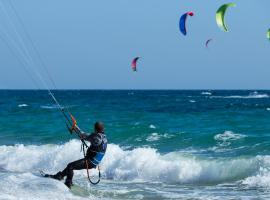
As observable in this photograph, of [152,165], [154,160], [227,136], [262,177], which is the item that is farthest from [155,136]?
[262,177]

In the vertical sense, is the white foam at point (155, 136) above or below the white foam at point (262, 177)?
above

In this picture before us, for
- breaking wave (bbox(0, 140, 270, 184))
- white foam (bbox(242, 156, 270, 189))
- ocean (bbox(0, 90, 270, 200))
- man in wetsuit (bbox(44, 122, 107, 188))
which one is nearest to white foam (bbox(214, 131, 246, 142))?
ocean (bbox(0, 90, 270, 200))

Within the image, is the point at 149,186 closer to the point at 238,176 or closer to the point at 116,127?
the point at 238,176

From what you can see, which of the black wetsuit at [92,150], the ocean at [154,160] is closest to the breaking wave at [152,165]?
the ocean at [154,160]

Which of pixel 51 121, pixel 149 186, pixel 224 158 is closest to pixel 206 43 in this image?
pixel 224 158

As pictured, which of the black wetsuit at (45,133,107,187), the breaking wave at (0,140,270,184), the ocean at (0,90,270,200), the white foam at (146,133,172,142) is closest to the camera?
the black wetsuit at (45,133,107,187)

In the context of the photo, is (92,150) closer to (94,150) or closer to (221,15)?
(94,150)

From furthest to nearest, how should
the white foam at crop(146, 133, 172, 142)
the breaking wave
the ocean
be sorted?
the white foam at crop(146, 133, 172, 142) → the breaking wave → the ocean

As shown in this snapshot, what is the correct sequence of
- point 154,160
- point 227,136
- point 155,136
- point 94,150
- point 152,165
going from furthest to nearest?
1. point 155,136
2. point 227,136
3. point 154,160
4. point 152,165
5. point 94,150

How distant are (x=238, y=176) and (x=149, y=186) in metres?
2.51

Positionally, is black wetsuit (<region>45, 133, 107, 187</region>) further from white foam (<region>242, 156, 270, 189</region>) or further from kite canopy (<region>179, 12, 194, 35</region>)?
kite canopy (<region>179, 12, 194, 35</region>)

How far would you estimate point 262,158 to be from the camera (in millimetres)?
16281

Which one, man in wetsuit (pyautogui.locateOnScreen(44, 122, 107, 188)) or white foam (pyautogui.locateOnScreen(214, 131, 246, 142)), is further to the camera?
white foam (pyautogui.locateOnScreen(214, 131, 246, 142))

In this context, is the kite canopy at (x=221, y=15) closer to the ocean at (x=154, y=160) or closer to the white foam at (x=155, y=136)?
the ocean at (x=154, y=160)
